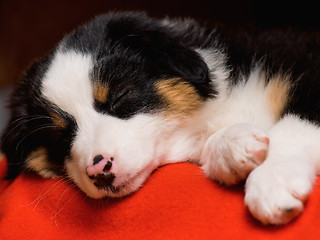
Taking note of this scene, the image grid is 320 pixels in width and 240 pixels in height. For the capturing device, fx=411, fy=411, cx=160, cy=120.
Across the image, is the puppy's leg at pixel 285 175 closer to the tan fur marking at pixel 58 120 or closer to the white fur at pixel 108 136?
A: the white fur at pixel 108 136

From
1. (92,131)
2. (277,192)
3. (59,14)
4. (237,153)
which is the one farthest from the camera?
(59,14)

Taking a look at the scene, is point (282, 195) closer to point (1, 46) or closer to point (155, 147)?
point (155, 147)

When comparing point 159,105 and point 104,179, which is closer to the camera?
point 104,179

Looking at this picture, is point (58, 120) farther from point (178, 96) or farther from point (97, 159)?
point (178, 96)

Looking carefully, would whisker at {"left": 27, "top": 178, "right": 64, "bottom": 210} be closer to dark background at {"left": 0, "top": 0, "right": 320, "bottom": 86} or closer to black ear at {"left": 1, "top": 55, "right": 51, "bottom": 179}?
black ear at {"left": 1, "top": 55, "right": 51, "bottom": 179}

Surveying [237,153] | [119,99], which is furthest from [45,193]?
[237,153]

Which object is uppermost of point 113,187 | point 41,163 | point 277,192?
point 277,192

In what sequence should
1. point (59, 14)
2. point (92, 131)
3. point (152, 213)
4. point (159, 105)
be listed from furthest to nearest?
point (59, 14) < point (159, 105) < point (92, 131) < point (152, 213)
